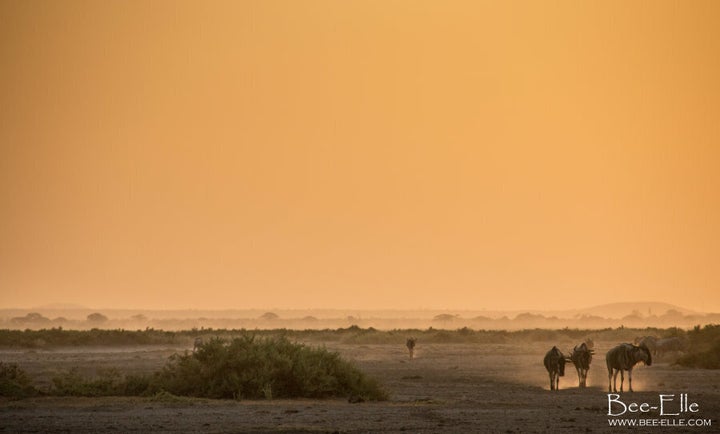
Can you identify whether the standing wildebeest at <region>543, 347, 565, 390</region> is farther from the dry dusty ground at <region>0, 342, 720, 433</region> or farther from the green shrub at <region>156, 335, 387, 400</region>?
the green shrub at <region>156, 335, 387, 400</region>

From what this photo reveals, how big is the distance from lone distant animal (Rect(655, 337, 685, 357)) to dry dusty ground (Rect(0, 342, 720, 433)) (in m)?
9.22

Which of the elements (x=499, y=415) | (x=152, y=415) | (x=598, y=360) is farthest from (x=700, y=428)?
(x=598, y=360)

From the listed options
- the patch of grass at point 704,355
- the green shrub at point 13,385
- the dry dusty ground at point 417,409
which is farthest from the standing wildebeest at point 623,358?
the green shrub at point 13,385

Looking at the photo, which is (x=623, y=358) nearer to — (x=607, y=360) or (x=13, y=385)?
(x=607, y=360)

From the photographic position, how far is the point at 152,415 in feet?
83.0

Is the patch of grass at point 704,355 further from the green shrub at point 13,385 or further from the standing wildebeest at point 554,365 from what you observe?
the green shrub at point 13,385

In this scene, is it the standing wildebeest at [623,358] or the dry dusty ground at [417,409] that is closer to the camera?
the dry dusty ground at [417,409]

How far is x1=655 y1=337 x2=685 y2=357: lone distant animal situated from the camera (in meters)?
53.6

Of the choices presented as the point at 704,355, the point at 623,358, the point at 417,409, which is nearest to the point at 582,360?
the point at 623,358

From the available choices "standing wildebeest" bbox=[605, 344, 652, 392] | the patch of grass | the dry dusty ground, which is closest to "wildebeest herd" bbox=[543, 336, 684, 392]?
"standing wildebeest" bbox=[605, 344, 652, 392]

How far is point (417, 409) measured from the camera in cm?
2739

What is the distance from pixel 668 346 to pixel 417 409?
29.6 meters

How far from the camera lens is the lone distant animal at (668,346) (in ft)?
176

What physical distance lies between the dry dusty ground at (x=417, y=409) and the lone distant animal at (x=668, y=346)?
9.22m
